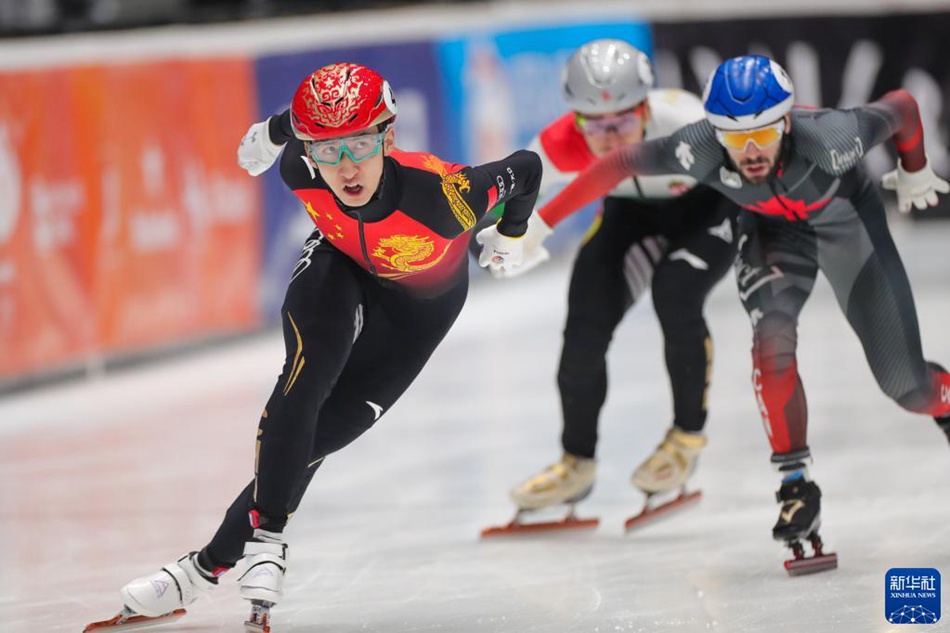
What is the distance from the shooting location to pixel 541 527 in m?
5.57

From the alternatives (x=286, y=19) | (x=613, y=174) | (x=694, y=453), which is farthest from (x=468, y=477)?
(x=286, y=19)

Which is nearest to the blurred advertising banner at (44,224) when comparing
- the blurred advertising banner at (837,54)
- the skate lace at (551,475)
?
the skate lace at (551,475)

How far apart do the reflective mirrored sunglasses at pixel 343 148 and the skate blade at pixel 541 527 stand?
5.94 ft

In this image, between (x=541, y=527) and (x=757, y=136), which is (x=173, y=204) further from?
(x=757, y=136)

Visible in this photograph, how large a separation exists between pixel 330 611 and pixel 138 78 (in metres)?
5.10

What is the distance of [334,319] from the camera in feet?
13.8

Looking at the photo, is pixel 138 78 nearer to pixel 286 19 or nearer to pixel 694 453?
pixel 286 19

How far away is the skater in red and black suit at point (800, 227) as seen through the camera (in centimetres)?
468

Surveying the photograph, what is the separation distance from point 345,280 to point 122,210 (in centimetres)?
473

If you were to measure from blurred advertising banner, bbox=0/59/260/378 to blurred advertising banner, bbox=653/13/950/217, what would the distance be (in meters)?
5.23

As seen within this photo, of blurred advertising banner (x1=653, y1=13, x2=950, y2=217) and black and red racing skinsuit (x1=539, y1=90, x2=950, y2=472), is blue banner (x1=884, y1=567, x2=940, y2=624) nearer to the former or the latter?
black and red racing skinsuit (x1=539, y1=90, x2=950, y2=472)

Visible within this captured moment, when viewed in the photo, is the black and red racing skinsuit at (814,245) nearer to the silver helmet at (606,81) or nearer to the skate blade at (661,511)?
the silver helmet at (606,81)

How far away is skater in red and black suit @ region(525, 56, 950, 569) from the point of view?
468cm

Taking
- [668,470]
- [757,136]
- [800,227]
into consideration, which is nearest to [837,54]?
[668,470]
